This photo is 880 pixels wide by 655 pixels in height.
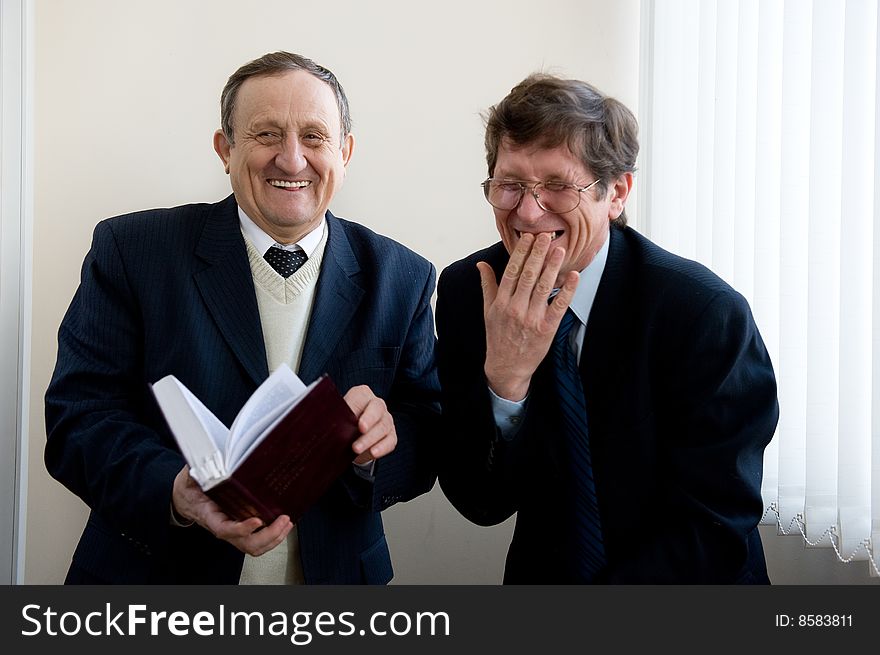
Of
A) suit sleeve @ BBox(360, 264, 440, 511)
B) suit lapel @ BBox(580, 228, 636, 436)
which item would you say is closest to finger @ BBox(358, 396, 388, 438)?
suit sleeve @ BBox(360, 264, 440, 511)

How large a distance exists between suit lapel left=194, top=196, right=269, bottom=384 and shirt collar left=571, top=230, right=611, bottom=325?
0.58m

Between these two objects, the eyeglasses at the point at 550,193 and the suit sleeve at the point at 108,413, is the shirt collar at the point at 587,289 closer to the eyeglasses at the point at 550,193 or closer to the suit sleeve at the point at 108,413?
the eyeglasses at the point at 550,193

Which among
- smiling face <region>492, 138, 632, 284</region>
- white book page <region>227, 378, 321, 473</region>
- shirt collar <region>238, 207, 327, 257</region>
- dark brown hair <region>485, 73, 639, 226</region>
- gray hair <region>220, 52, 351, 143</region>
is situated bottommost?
white book page <region>227, 378, 321, 473</region>

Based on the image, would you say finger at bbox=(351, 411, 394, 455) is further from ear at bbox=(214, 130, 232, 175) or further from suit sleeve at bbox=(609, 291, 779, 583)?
ear at bbox=(214, 130, 232, 175)

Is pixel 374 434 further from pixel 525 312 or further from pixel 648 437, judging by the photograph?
pixel 648 437

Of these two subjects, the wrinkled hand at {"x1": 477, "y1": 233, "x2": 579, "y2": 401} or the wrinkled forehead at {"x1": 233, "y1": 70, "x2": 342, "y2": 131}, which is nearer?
the wrinkled hand at {"x1": 477, "y1": 233, "x2": 579, "y2": 401}

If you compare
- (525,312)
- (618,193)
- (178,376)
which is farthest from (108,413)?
(618,193)

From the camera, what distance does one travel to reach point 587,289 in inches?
61.5

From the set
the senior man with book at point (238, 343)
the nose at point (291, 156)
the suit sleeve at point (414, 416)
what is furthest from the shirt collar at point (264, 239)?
the suit sleeve at point (414, 416)

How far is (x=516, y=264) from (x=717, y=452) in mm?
443

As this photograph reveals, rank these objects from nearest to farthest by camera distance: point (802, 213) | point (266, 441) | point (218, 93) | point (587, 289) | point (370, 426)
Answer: point (266, 441), point (370, 426), point (587, 289), point (802, 213), point (218, 93)

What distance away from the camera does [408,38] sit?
2320 millimetres

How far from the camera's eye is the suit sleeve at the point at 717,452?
1.41m

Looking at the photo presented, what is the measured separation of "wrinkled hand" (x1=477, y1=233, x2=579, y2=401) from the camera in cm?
144
